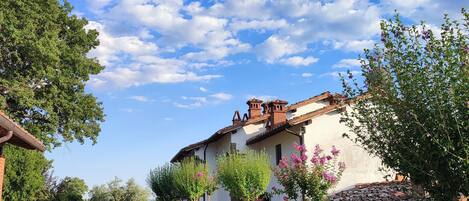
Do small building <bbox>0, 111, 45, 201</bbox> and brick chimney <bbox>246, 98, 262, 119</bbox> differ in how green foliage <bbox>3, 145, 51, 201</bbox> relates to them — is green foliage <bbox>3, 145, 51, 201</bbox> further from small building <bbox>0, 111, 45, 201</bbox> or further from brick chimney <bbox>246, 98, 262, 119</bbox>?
brick chimney <bbox>246, 98, 262, 119</bbox>

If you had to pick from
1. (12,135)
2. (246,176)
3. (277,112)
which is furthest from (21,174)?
(12,135)

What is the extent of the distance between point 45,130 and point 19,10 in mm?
5980

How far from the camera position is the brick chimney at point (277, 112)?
89.5ft

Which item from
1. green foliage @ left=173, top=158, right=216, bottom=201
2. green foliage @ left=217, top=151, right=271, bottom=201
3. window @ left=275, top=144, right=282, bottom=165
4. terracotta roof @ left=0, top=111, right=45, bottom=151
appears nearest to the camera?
terracotta roof @ left=0, top=111, right=45, bottom=151

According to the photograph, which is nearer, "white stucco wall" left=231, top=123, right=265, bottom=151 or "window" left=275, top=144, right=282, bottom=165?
"window" left=275, top=144, right=282, bottom=165

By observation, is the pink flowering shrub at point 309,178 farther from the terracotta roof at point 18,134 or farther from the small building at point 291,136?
the terracotta roof at point 18,134

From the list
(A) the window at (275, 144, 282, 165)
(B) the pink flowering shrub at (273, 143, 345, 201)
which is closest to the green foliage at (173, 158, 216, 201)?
(A) the window at (275, 144, 282, 165)

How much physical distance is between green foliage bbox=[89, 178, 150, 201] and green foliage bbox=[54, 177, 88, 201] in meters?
16.5

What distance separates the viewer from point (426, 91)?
7.73 meters

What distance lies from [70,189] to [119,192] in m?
21.4

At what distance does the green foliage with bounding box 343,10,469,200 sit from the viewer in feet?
24.6

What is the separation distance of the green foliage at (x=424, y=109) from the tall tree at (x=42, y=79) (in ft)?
55.8

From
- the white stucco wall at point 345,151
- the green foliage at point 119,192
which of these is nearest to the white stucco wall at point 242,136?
the white stucco wall at point 345,151

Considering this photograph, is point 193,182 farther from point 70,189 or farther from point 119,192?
point 119,192
